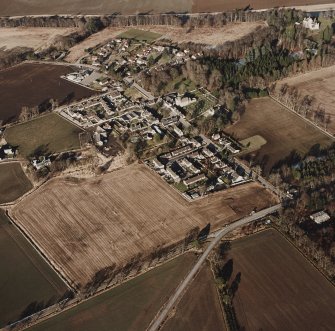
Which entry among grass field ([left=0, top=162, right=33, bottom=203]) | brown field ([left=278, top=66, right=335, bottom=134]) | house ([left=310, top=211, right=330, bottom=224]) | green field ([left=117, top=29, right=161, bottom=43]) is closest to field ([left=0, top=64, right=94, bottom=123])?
grass field ([left=0, top=162, right=33, bottom=203])

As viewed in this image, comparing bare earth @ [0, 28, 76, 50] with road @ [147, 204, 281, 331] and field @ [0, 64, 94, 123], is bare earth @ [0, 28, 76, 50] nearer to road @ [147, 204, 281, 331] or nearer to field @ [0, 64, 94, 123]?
field @ [0, 64, 94, 123]

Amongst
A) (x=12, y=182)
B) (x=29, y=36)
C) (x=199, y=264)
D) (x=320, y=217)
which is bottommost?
(x=199, y=264)

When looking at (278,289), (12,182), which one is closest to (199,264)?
(278,289)

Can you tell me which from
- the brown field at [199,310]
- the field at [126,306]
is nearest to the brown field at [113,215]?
Answer: the field at [126,306]

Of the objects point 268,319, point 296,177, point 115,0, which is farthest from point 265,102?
point 115,0

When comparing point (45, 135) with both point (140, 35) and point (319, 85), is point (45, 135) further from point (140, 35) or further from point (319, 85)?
point (319, 85)

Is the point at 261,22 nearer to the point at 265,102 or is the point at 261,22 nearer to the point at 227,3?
the point at 227,3
